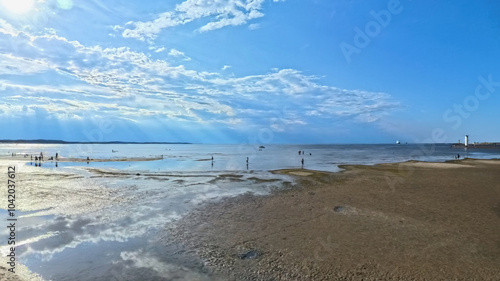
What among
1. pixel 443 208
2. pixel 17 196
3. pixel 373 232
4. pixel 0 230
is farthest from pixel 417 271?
pixel 17 196

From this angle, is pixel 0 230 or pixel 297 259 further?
pixel 0 230

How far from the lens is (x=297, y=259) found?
34.8ft

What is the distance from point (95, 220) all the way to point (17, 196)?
12.4m

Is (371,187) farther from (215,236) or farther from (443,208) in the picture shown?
(215,236)

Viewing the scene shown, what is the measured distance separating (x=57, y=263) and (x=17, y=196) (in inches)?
699

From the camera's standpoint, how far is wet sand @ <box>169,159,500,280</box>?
9.66 metres

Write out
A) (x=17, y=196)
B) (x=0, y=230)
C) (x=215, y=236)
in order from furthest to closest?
(x=17, y=196) < (x=0, y=230) < (x=215, y=236)

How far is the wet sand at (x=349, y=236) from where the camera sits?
31.7ft

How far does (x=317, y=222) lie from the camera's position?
15.4 meters

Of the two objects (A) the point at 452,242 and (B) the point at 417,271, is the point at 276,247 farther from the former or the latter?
(A) the point at 452,242

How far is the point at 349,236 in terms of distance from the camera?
12961mm

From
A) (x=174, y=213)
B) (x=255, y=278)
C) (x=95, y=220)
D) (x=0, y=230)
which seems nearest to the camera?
(x=255, y=278)

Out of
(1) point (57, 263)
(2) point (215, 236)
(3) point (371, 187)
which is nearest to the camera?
(1) point (57, 263)

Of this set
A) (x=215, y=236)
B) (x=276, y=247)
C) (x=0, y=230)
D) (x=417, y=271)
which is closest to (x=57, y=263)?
(x=215, y=236)
